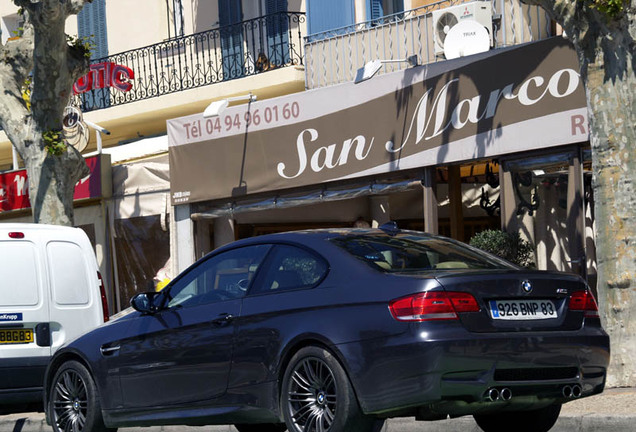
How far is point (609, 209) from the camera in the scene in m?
10.9

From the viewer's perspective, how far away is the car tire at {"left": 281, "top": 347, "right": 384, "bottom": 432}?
6.96 m

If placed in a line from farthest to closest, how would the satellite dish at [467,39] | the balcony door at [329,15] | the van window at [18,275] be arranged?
the balcony door at [329,15] → the satellite dish at [467,39] → the van window at [18,275]

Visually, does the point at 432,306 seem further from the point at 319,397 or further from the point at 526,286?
the point at 319,397

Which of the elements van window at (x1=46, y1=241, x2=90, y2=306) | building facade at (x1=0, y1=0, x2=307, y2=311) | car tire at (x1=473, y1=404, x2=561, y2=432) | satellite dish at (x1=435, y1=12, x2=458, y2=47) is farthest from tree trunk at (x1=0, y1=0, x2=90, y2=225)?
car tire at (x1=473, y1=404, x2=561, y2=432)

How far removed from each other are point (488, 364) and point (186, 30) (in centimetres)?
1898

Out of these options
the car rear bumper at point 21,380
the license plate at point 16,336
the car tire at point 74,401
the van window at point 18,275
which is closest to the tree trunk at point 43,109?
the van window at point 18,275

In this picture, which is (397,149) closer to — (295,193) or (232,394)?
(295,193)

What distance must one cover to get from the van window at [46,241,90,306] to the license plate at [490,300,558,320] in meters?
5.77

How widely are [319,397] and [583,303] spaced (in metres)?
1.70

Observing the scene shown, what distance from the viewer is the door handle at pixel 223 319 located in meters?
7.81

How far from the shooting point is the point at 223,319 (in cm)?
785

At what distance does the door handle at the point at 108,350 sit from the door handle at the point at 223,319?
1.07m

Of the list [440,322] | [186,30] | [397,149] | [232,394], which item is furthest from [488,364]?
[186,30]

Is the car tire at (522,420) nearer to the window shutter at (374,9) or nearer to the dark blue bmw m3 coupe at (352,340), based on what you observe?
the dark blue bmw m3 coupe at (352,340)
